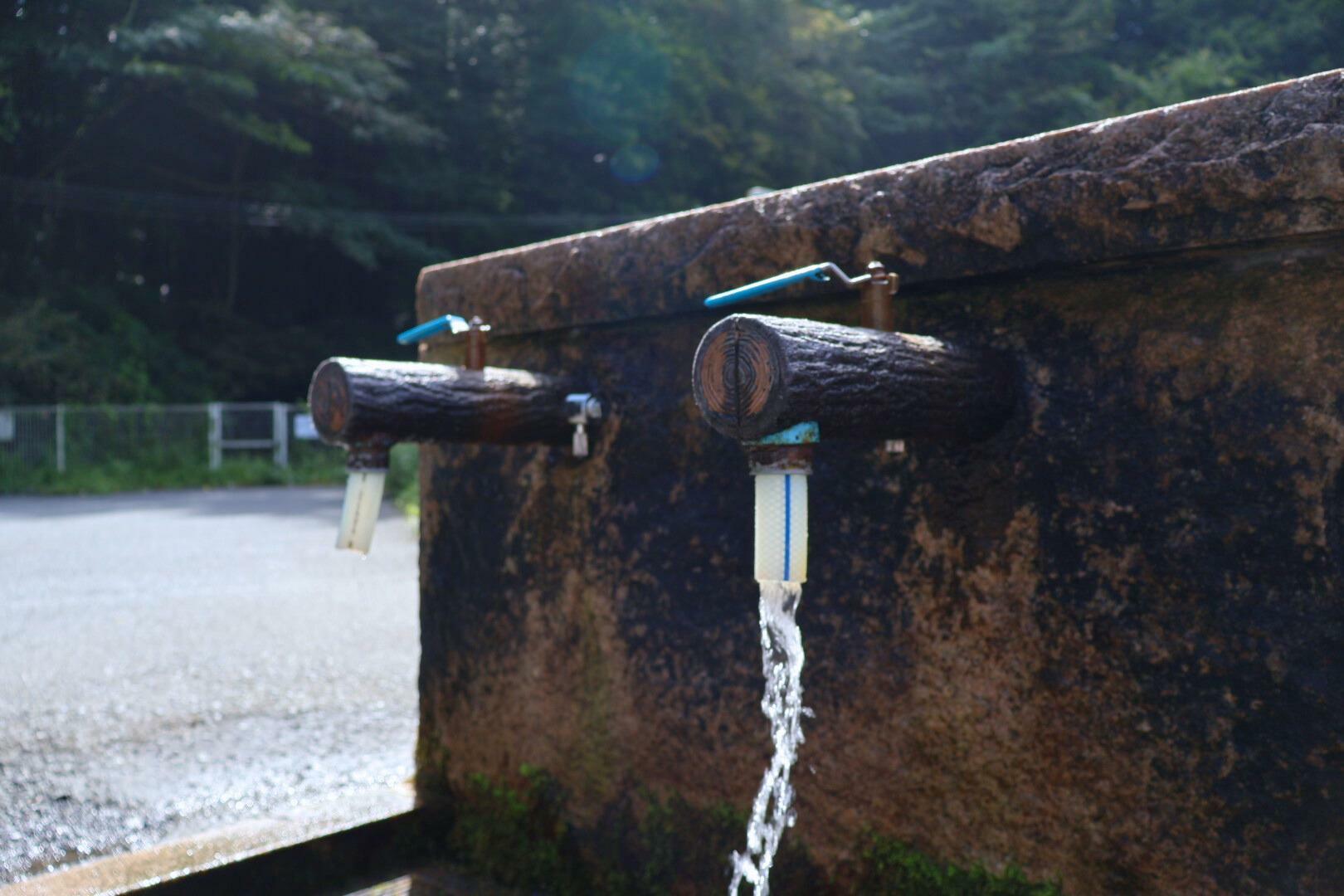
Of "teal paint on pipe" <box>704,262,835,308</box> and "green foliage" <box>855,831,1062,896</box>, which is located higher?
"teal paint on pipe" <box>704,262,835,308</box>

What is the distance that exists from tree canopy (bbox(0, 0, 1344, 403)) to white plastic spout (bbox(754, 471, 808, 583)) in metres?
16.8

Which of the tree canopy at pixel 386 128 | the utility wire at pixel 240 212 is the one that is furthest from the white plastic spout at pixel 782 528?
the utility wire at pixel 240 212

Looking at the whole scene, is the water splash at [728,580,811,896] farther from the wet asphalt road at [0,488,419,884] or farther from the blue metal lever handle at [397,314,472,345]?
the wet asphalt road at [0,488,419,884]

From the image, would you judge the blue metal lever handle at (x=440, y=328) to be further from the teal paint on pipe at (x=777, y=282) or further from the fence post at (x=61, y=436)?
the fence post at (x=61, y=436)

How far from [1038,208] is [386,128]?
1872cm

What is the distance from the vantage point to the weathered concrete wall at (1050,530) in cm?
114

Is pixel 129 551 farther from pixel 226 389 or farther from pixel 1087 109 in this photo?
pixel 1087 109

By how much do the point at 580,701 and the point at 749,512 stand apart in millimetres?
489

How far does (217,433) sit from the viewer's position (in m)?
16.3

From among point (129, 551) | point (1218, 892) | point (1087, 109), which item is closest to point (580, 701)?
point (1218, 892)

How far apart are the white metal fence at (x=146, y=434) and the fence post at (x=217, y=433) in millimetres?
12

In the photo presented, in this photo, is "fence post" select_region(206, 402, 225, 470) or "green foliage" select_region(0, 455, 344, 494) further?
"fence post" select_region(206, 402, 225, 470)

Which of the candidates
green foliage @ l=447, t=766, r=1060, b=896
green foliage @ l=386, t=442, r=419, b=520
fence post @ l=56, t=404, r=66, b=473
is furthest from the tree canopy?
green foliage @ l=447, t=766, r=1060, b=896

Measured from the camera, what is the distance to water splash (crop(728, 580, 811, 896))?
4.82 feet
